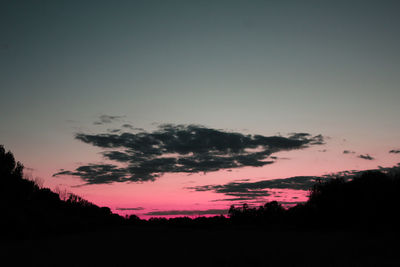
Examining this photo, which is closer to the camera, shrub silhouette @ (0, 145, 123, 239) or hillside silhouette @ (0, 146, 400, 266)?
hillside silhouette @ (0, 146, 400, 266)

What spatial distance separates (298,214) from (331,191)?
12.4 meters

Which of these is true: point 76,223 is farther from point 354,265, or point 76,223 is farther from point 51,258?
point 354,265

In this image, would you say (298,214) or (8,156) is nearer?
(8,156)

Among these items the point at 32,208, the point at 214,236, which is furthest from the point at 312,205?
the point at 32,208

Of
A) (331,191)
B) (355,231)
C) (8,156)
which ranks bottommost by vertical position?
(355,231)

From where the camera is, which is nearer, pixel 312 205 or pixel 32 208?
pixel 32 208

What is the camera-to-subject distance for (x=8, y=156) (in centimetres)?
7100

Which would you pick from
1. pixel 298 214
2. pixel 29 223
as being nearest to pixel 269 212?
pixel 298 214

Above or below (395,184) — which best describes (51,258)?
below

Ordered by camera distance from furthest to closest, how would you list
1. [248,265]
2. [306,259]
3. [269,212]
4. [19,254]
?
[269,212] < [19,254] < [306,259] < [248,265]

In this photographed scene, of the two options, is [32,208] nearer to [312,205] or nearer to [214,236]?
[214,236]

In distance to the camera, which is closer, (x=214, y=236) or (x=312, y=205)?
(x=214, y=236)

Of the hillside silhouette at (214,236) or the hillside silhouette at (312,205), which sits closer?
the hillside silhouette at (214,236)

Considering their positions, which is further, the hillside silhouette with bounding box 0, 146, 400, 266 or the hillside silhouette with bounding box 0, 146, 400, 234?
the hillside silhouette with bounding box 0, 146, 400, 234
